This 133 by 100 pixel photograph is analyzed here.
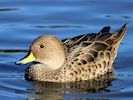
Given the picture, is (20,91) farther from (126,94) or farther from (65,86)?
(126,94)

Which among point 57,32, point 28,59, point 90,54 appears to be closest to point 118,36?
point 90,54

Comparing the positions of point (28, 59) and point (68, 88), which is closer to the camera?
point (68, 88)

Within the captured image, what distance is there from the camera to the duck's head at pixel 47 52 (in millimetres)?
13523

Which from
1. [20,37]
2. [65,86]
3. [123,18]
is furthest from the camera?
[123,18]

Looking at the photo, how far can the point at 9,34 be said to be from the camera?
16.0 meters

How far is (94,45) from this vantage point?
14125 mm

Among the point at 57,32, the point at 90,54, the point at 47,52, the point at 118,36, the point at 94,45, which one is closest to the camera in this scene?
the point at 47,52

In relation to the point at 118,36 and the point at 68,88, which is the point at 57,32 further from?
the point at 68,88

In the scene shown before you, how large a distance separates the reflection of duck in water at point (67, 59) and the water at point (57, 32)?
0.30 m

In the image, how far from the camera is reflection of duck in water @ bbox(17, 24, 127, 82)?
13578 mm

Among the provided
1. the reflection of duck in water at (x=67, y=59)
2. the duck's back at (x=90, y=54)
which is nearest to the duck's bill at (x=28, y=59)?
the reflection of duck in water at (x=67, y=59)

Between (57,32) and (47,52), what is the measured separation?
2.62 meters

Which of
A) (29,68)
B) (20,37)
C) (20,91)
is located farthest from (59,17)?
(20,91)

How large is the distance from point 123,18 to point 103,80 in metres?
3.52
